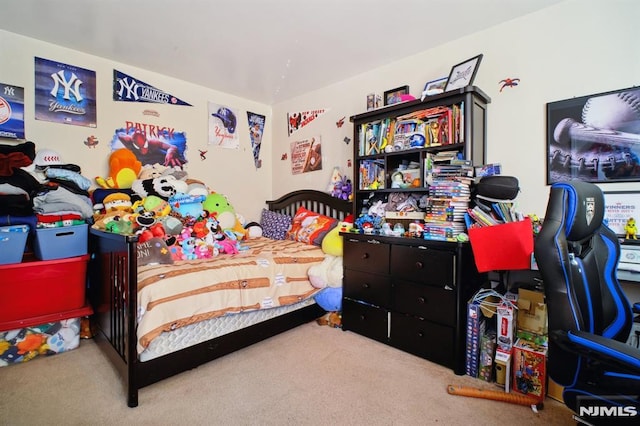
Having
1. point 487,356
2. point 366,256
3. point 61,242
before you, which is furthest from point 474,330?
point 61,242

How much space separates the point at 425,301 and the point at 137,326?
1.69 metres

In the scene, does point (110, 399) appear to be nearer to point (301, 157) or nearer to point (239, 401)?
point (239, 401)

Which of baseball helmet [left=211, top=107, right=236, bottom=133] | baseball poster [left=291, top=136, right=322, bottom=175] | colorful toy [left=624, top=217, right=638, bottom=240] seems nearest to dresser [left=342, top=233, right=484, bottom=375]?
colorful toy [left=624, top=217, right=638, bottom=240]

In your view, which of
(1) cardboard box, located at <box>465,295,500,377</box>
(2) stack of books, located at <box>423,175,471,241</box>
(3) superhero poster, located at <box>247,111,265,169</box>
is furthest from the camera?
(3) superhero poster, located at <box>247,111,265,169</box>

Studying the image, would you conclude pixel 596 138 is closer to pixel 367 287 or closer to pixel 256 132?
pixel 367 287

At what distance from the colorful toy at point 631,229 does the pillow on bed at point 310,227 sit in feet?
6.43

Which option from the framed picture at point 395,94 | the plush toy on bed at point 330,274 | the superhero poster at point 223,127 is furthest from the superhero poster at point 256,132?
the framed picture at point 395,94

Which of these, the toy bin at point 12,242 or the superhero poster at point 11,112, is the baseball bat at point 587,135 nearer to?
the toy bin at point 12,242

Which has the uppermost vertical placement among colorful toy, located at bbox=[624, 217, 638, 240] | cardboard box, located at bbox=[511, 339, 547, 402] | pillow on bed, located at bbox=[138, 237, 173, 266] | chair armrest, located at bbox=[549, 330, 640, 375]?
colorful toy, located at bbox=[624, 217, 638, 240]

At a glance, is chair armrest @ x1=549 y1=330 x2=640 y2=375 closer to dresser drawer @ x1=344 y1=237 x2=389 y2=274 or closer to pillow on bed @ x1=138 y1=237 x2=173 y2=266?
dresser drawer @ x1=344 y1=237 x2=389 y2=274

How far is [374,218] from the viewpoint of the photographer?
2420 mm

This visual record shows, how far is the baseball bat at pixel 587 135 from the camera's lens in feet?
5.74

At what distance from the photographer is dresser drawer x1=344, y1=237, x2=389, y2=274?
2.24 m

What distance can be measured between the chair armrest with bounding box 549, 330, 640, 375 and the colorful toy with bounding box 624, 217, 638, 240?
1014 millimetres
